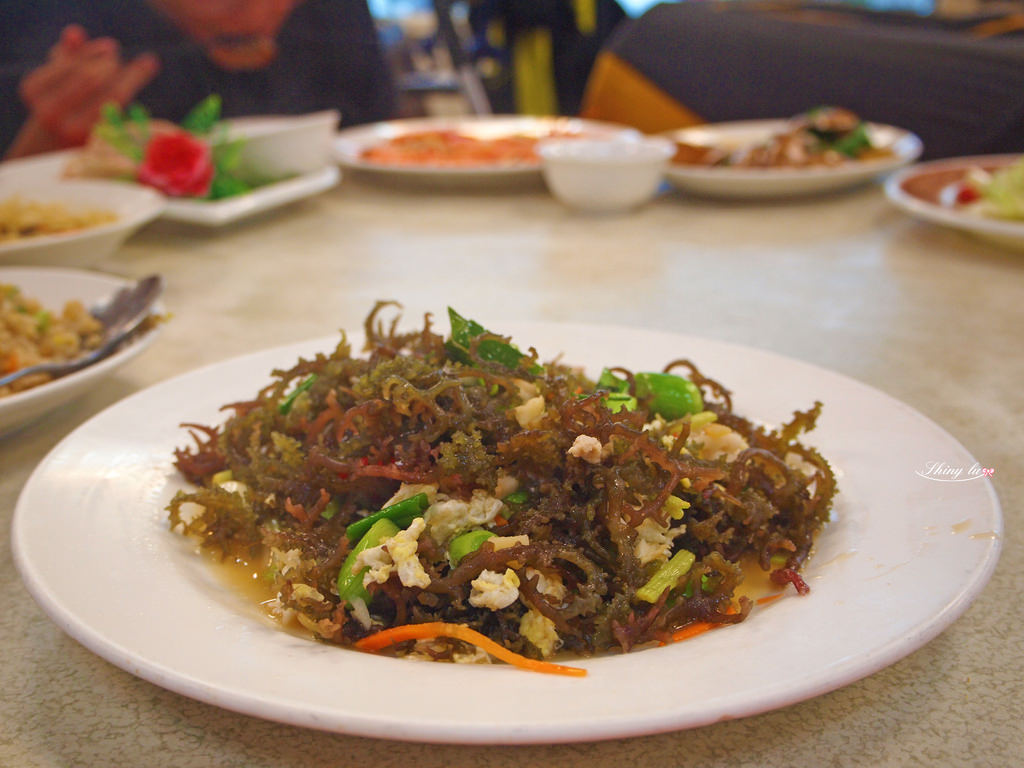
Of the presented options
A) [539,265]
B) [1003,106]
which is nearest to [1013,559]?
[539,265]

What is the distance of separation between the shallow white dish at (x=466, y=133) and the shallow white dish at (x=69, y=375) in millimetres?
1465

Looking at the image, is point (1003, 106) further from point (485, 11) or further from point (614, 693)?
point (485, 11)

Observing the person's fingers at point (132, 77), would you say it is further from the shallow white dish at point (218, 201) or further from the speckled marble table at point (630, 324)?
the speckled marble table at point (630, 324)

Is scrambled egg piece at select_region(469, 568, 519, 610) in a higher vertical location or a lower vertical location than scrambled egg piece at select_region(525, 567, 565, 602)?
higher

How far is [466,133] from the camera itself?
354 cm

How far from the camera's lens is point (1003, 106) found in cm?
363

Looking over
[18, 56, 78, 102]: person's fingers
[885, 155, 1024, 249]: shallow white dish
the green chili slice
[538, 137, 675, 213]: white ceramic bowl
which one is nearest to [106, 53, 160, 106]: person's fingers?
[18, 56, 78, 102]: person's fingers

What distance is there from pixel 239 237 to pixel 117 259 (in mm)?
364

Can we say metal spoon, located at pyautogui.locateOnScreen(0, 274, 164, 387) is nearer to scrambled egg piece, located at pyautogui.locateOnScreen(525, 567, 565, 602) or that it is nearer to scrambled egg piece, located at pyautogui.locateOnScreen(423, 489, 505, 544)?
scrambled egg piece, located at pyautogui.locateOnScreen(423, 489, 505, 544)

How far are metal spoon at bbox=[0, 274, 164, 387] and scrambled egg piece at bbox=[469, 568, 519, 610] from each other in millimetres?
860

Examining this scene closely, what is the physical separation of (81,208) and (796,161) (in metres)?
2.20

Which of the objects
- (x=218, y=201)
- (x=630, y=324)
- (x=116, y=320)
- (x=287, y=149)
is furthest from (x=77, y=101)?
(x=630, y=324)

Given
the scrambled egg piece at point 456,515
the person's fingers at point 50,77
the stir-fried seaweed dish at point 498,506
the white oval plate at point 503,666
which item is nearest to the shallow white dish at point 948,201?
the white oval plate at point 503,666

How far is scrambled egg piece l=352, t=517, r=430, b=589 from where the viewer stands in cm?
79
